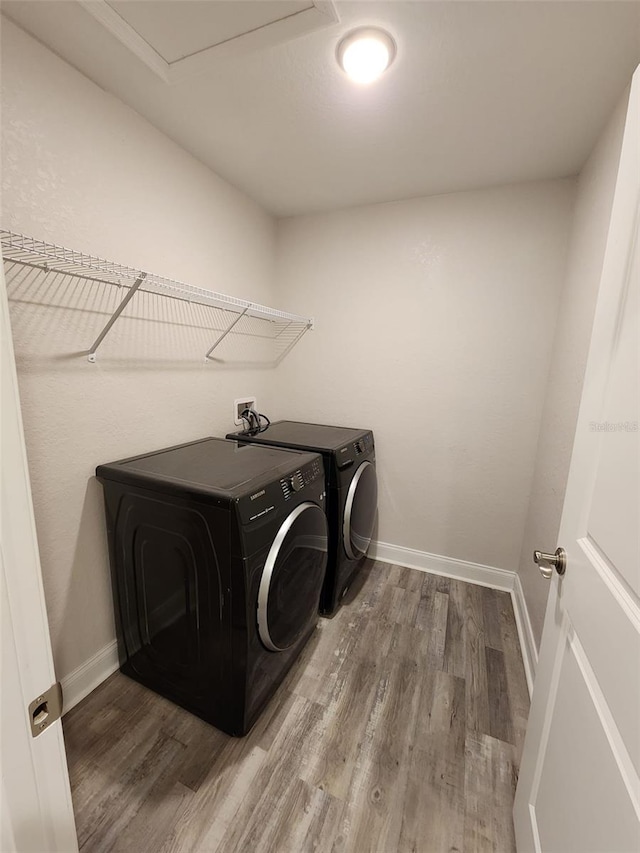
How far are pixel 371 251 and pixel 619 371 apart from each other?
1.84 metres

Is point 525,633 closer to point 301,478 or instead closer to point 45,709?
point 301,478

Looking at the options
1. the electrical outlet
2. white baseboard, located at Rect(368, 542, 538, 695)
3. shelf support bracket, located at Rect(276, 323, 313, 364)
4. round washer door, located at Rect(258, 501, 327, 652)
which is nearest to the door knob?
round washer door, located at Rect(258, 501, 327, 652)

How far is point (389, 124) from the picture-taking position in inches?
56.7

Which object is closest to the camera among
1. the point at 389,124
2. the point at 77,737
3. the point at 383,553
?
the point at 77,737

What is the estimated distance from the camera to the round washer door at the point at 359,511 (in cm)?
184

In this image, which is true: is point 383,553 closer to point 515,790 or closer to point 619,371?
point 515,790

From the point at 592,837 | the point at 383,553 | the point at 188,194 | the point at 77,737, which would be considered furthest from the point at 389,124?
the point at 77,737

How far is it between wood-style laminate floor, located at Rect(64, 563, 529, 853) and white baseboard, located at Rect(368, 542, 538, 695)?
0.63 feet

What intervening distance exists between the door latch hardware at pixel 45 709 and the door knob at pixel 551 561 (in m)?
1.01

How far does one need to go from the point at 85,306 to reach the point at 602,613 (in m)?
1.77

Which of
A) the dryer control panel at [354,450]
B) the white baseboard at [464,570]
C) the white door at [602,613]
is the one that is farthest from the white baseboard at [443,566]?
the white door at [602,613]

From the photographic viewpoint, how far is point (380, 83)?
1.23 m

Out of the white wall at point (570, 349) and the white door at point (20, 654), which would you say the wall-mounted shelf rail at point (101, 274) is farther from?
the white wall at point (570, 349)

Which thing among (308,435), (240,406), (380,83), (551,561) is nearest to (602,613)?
(551,561)
